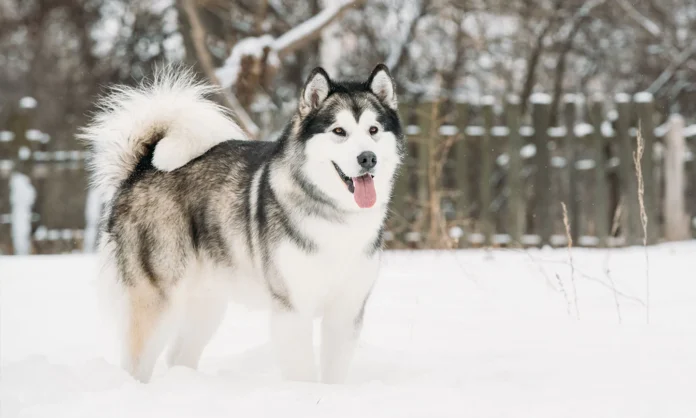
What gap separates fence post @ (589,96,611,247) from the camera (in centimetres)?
763

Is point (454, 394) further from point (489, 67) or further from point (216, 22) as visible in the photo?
point (489, 67)

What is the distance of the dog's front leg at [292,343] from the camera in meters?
2.88

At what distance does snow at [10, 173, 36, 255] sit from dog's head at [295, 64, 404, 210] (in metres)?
6.48

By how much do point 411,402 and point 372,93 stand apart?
1.38 meters

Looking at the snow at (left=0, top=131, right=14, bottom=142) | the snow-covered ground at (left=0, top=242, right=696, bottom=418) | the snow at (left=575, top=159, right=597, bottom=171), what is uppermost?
the snow at (left=0, top=131, right=14, bottom=142)

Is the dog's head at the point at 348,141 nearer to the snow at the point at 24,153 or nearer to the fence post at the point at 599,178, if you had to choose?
the fence post at the point at 599,178

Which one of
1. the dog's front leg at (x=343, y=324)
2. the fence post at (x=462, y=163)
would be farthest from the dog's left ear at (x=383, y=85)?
the fence post at (x=462, y=163)

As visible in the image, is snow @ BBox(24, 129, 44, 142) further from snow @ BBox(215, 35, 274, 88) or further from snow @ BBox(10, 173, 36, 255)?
snow @ BBox(215, 35, 274, 88)

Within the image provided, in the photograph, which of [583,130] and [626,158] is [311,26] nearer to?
[583,130]

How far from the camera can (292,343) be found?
114 inches

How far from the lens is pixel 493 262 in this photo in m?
6.16

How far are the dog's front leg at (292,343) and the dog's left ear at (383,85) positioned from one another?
102 centimetres

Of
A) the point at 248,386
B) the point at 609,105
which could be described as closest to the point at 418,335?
the point at 248,386

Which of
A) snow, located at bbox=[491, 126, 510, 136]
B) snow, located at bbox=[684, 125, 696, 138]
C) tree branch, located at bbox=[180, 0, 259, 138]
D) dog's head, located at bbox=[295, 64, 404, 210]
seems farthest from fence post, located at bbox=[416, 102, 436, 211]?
dog's head, located at bbox=[295, 64, 404, 210]
